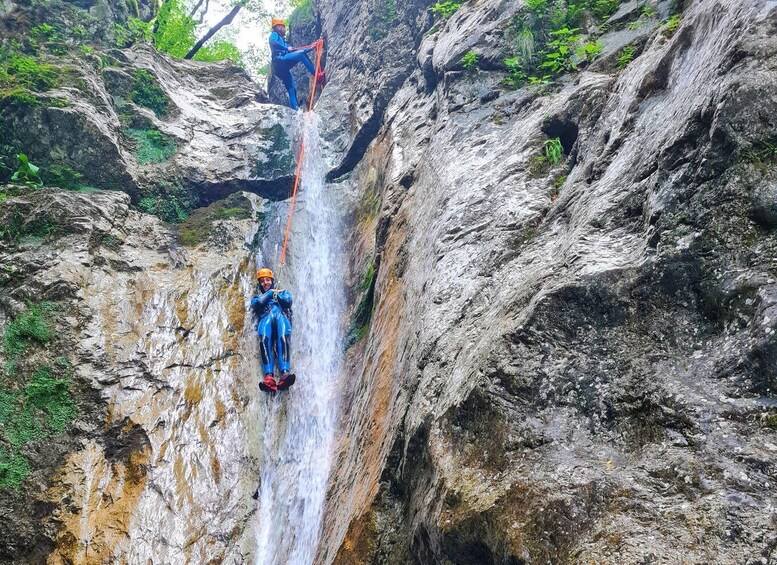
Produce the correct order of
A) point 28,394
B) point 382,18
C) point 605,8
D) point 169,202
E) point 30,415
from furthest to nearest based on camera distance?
point 382,18 < point 169,202 < point 605,8 < point 28,394 < point 30,415

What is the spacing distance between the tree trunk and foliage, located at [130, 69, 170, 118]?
565 centimetres

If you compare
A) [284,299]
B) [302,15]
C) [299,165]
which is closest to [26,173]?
[284,299]

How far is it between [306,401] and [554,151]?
5042 millimetres

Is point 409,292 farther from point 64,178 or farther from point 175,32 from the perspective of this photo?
point 175,32

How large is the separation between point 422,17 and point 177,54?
8202mm

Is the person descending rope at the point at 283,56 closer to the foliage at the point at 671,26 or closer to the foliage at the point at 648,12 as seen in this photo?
the foliage at the point at 648,12

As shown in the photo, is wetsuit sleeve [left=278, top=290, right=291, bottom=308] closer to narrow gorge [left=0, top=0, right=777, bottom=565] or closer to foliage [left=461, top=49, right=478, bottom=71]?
narrow gorge [left=0, top=0, right=777, bottom=565]

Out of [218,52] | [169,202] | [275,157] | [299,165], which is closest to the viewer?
[169,202]

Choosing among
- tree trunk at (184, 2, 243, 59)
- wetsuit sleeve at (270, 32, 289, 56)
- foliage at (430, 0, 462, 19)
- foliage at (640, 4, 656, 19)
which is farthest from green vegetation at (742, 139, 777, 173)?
tree trunk at (184, 2, 243, 59)

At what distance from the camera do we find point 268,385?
8.05m

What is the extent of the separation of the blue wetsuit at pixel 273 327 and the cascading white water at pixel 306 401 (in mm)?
459

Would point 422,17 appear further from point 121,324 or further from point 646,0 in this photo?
point 121,324

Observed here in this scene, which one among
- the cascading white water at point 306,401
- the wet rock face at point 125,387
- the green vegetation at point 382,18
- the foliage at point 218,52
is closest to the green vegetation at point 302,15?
the foliage at point 218,52

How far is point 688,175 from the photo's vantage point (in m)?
3.73
